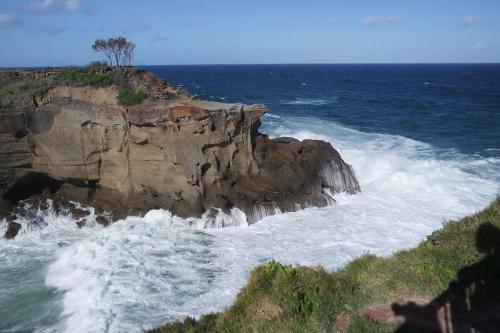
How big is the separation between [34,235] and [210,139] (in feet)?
25.5

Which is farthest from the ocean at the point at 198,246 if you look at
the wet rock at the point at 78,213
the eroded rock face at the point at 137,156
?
the eroded rock face at the point at 137,156

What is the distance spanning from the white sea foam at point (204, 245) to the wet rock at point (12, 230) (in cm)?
29

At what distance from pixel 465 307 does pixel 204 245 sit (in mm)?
9964

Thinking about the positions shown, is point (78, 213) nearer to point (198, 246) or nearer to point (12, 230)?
point (12, 230)

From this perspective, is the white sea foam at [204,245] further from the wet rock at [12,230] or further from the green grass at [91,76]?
the green grass at [91,76]

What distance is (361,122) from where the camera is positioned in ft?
130

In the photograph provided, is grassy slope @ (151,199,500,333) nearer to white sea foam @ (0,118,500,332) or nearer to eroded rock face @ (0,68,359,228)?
white sea foam @ (0,118,500,332)

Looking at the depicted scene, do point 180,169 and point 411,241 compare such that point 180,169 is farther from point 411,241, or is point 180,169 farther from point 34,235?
point 411,241

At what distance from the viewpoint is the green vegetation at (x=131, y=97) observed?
18.6m

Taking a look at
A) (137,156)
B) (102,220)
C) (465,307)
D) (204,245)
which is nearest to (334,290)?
(465,307)

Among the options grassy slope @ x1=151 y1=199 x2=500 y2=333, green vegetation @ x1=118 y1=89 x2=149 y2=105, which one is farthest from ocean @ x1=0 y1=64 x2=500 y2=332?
green vegetation @ x1=118 y1=89 x2=149 y2=105

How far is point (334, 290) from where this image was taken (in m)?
8.61

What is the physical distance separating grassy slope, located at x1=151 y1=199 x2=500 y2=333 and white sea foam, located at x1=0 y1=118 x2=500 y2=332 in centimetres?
330

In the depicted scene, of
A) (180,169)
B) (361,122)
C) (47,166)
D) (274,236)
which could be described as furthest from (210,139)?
(361,122)
